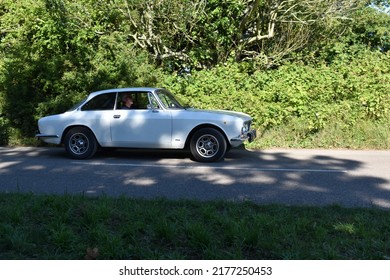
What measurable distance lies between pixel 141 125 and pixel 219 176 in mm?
2691

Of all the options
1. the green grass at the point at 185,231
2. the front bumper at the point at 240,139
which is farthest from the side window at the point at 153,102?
the green grass at the point at 185,231

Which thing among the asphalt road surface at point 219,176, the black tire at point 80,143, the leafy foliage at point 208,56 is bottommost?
the asphalt road surface at point 219,176

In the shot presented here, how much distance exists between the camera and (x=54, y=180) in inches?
293

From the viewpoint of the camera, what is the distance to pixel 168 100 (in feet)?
32.7

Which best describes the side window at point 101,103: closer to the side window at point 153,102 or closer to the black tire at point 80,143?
the black tire at point 80,143

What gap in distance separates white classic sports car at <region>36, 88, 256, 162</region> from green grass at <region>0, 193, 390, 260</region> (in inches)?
168

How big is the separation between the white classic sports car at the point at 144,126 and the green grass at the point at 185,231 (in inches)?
168

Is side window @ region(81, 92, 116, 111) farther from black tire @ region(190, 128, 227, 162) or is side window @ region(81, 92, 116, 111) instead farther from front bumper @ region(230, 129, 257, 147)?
front bumper @ region(230, 129, 257, 147)

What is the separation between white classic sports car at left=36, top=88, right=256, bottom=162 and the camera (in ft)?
30.8

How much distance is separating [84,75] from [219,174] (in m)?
7.44

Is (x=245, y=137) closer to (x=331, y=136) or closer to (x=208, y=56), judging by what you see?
(x=331, y=136)

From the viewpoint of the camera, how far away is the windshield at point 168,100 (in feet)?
32.1

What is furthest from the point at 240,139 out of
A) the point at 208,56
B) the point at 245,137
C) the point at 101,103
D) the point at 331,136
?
the point at 208,56

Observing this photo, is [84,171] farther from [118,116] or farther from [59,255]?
[59,255]
